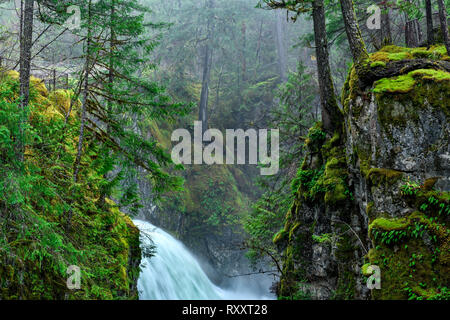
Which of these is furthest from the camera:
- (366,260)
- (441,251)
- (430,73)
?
(366,260)

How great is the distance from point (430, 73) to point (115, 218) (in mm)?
7242

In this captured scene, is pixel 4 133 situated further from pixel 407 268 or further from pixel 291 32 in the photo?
pixel 291 32

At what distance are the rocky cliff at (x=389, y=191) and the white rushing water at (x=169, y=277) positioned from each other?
5.40 m

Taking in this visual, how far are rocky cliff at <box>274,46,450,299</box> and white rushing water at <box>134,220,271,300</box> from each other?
5.40m

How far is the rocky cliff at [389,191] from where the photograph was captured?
5188mm

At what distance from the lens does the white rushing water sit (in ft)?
38.5

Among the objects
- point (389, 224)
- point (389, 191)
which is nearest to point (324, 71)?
point (389, 191)

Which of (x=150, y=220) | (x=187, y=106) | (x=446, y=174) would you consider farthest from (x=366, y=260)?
(x=150, y=220)

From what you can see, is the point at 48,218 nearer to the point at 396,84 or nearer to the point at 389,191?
the point at 389,191

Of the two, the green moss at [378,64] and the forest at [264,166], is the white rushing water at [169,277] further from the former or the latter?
the green moss at [378,64]

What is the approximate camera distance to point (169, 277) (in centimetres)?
1304

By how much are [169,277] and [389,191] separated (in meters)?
9.95

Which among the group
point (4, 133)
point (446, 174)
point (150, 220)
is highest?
point (4, 133)

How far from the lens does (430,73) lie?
6.00 meters
